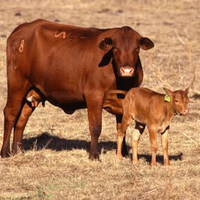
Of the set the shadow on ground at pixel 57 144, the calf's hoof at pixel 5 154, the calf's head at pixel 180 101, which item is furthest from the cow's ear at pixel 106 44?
the calf's hoof at pixel 5 154

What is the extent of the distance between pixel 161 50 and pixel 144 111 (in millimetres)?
11464

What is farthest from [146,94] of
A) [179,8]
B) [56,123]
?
[179,8]

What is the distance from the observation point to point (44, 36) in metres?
10.1

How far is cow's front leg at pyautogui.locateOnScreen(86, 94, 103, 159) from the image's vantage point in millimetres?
9445

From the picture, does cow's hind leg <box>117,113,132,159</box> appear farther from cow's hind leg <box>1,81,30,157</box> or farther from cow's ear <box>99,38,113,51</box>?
cow's hind leg <box>1,81,30,157</box>

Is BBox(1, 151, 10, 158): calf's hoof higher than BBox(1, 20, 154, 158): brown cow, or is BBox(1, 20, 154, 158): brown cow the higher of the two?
BBox(1, 20, 154, 158): brown cow

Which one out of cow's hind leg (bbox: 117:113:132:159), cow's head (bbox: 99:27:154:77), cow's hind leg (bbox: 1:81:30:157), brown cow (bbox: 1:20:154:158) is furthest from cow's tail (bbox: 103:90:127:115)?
cow's hind leg (bbox: 1:81:30:157)

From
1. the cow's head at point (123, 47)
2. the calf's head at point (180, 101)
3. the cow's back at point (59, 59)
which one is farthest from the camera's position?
the cow's back at point (59, 59)

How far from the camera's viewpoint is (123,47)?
30.6 feet

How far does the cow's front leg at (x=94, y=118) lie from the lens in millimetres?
9445

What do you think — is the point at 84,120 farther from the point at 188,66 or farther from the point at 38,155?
the point at 188,66

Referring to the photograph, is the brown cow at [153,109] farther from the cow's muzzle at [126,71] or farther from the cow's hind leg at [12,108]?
the cow's hind leg at [12,108]

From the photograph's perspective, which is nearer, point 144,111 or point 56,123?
point 144,111

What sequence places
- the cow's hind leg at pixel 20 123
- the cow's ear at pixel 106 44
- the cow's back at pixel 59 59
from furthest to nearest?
the cow's hind leg at pixel 20 123 → the cow's back at pixel 59 59 → the cow's ear at pixel 106 44
